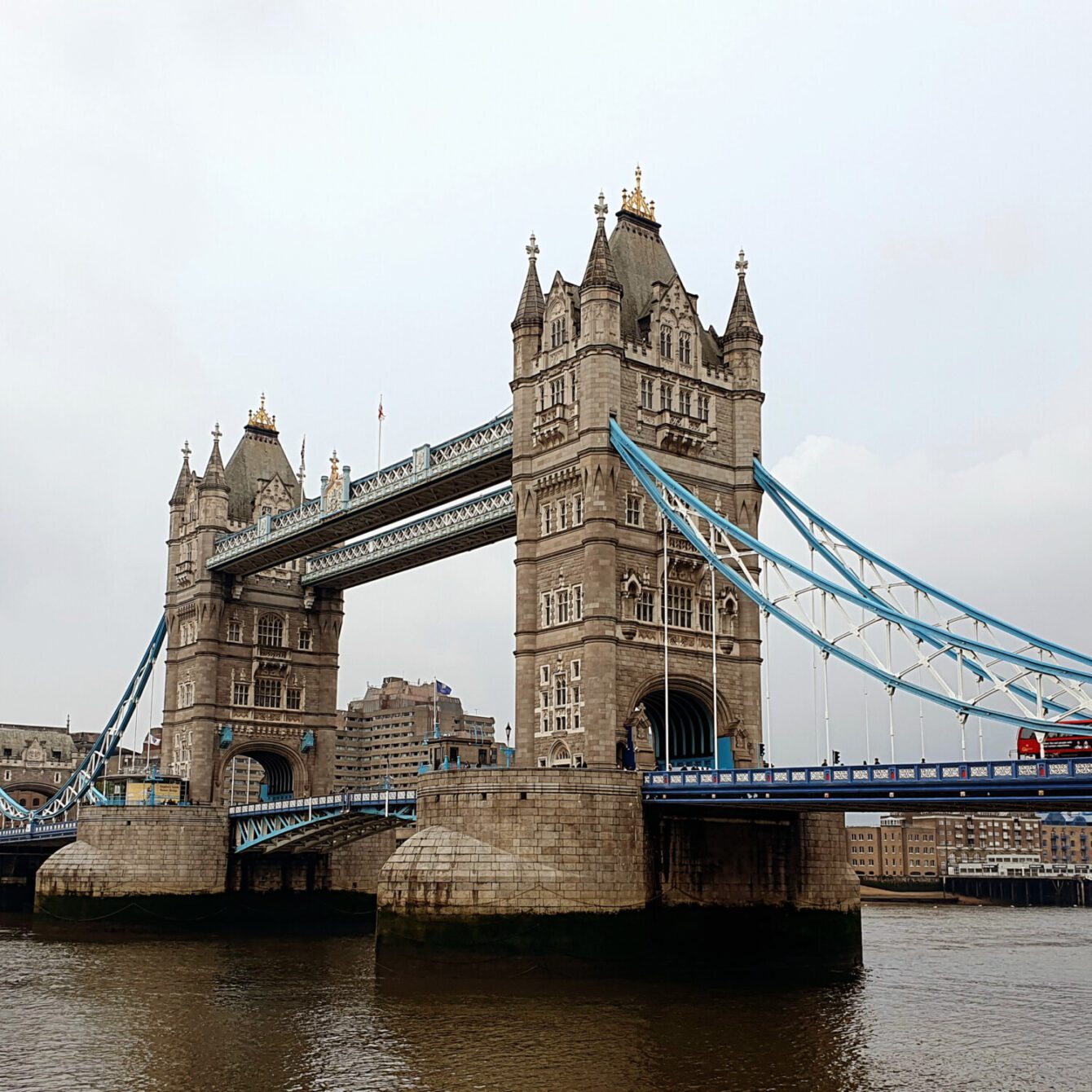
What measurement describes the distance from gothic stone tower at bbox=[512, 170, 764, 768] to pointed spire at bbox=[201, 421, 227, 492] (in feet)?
105

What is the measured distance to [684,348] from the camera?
60.1 metres

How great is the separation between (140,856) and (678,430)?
124 ft

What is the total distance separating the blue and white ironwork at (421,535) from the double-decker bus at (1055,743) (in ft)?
91.8

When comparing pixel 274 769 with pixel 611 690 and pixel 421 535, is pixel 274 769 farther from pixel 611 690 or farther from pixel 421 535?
pixel 611 690

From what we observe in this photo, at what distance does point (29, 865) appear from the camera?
99.2 meters

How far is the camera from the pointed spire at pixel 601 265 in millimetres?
57062

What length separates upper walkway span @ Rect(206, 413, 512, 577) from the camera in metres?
64.9

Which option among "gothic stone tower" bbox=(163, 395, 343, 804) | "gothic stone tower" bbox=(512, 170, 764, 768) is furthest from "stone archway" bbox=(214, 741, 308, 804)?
"gothic stone tower" bbox=(512, 170, 764, 768)

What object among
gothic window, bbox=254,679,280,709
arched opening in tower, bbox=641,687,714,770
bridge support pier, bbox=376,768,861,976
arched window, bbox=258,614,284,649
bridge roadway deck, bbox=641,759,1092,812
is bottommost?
bridge support pier, bbox=376,768,861,976

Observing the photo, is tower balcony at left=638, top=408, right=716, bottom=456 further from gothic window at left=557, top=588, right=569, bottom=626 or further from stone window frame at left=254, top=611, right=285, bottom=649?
stone window frame at left=254, top=611, right=285, bottom=649

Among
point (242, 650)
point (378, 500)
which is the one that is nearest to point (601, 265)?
point (378, 500)

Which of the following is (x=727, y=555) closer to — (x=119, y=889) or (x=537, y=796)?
(x=537, y=796)

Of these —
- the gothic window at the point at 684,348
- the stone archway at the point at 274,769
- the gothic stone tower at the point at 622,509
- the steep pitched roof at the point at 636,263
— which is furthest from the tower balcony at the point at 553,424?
the stone archway at the point at 274,769

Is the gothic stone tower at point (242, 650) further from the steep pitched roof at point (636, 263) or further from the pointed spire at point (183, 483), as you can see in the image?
the steep pitched roof at point (636, 263)
